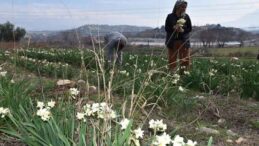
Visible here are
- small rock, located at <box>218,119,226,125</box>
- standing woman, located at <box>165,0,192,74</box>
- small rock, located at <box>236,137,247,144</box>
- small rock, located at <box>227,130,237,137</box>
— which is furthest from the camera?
standing woman, located at <box>165,0,192,74</box>

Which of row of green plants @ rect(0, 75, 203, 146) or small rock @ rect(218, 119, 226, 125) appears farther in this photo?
small rock @ rect(218, 119, 226, 125)

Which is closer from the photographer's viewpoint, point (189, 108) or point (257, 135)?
point (257, 135)

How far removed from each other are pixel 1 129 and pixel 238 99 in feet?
12.8

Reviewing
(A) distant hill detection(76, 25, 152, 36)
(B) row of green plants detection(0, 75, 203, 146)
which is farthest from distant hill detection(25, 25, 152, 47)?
(B) row of green plants detection(0, 75, 203, 146)

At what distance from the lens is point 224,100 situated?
21.1 feet

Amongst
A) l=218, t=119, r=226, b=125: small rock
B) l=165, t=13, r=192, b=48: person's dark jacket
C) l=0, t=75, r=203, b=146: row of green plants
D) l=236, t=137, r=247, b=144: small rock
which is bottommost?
l=218, t=119, r=226, b=125: small rock

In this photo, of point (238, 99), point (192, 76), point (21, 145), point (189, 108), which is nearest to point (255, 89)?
point (238, 99)

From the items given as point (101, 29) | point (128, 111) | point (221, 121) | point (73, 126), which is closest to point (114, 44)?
point (221, 121)

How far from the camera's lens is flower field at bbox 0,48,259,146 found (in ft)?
9.35

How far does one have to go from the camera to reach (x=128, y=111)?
4559 mm

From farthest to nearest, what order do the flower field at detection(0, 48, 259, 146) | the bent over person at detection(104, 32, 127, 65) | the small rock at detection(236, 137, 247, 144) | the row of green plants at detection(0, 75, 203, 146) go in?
the bent over person at detection(104, 32, 127, 65)
the small rock at detection(236, 137, 247, 144)
the flower field at detection(0, 48, 259, 146)
the row of green plants at detection(0, 75, 203, 146)

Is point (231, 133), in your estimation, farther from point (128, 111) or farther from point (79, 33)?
point (79, 33)

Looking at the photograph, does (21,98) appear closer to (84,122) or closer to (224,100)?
(84,122)

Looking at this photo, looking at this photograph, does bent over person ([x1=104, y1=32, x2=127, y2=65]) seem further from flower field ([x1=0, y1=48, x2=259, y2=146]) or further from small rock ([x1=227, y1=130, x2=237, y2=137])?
small rock ([x1=227, y1=130, x2=237, y2=137])
